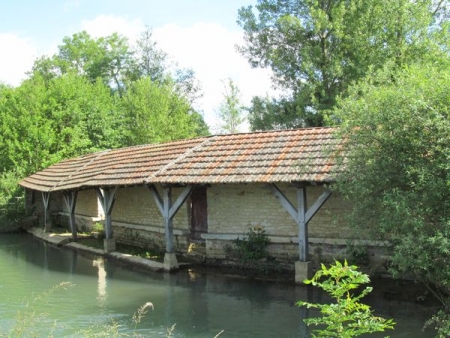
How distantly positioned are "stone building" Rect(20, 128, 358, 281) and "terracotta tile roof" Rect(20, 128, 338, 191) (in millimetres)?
26

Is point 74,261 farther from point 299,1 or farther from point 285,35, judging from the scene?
point 299,1

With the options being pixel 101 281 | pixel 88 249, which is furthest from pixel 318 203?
pixel 88 249

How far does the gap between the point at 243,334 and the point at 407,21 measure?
1858 centimetres

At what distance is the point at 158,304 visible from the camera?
9.31 meters

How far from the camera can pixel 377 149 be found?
718 centimetres

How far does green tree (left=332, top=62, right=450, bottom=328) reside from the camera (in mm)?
6168

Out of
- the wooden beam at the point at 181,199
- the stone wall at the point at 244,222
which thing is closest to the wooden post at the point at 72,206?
the stone wall at the point at 244,222

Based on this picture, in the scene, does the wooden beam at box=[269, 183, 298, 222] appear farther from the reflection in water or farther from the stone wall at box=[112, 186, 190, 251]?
the reflection in water

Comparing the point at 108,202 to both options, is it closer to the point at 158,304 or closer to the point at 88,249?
the point at 88,249

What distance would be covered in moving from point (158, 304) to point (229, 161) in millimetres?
3922

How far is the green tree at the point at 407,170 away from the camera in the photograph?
243 inches

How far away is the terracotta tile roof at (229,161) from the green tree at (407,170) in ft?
3.93

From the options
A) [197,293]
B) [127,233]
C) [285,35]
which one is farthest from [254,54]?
[197,293]

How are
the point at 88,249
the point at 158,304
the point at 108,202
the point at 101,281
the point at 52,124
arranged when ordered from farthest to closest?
the point at 52,124 < the point at 88,249 < the point at 108,202 < the point at 101,281 < the point at 158,304
